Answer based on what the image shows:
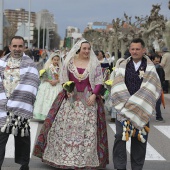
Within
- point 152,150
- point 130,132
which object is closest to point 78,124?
point 130,132

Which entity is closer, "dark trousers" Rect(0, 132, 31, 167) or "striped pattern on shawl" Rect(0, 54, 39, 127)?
"striped pattern on shawl" Rect(0, 54, 39, 127)

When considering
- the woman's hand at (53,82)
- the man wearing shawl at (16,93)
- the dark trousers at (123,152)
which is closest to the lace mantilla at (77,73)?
the man wearing shawl at (16,93)

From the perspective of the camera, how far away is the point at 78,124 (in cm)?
644

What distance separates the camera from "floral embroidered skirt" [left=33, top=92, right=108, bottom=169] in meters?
6.33

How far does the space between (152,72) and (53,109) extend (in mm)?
1567

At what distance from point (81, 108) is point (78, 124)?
230mm

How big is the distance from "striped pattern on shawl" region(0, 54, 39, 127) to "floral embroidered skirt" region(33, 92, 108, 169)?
77cm

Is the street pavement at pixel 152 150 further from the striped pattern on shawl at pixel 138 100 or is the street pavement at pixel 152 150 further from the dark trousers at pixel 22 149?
the striped pattern on shawl at pixel 138 100

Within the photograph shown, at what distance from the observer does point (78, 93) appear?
6598 millimetres

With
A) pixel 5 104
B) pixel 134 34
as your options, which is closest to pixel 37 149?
pixel 5 104

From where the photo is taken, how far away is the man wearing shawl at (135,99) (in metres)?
5.72

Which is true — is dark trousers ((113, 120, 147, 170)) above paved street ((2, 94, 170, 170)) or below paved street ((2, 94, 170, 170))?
above

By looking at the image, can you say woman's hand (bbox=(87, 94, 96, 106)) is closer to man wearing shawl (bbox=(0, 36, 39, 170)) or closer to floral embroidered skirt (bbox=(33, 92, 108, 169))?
floral embroidered skirt (bbox=(33, 92, 108, 169))

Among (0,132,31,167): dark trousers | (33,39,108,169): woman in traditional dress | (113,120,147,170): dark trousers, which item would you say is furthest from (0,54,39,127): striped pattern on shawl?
Result: (113,120,147,170): dark trousers
